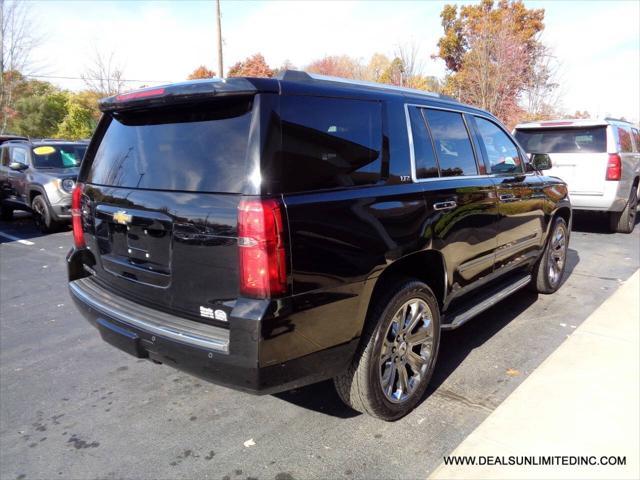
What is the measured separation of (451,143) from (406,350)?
1554mm

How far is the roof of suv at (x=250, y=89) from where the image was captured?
2.24 meters

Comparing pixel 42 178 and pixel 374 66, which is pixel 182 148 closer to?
pixel 42 178

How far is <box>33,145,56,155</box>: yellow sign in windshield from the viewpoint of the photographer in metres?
9.64

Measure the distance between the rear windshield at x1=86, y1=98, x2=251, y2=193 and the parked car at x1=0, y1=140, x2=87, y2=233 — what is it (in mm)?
6925

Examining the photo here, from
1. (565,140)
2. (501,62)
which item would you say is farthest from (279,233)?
(501,62)

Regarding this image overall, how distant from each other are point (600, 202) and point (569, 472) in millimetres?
6643

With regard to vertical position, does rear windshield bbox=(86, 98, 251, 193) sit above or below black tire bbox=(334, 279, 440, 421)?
above

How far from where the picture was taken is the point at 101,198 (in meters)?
2.90

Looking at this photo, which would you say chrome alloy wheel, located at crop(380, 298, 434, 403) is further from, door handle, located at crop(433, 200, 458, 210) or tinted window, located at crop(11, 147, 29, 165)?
tinted window, located at crop(11, 147, 29, 165)

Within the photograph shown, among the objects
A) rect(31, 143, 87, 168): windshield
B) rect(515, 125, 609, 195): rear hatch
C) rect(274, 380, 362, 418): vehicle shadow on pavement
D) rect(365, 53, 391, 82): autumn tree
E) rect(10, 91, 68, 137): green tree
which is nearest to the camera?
rect(274, 380, 362, 418): vehicle shadow on pavement

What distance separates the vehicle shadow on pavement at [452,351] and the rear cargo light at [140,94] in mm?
2049

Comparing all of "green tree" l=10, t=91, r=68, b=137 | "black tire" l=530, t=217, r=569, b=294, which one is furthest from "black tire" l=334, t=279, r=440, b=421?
"green tree" l=10, t=91, r=68, b=137

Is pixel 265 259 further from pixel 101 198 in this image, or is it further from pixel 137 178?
pixel 101 198

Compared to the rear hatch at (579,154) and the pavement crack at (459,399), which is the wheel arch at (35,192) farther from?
the rear hatch at (579,154)
